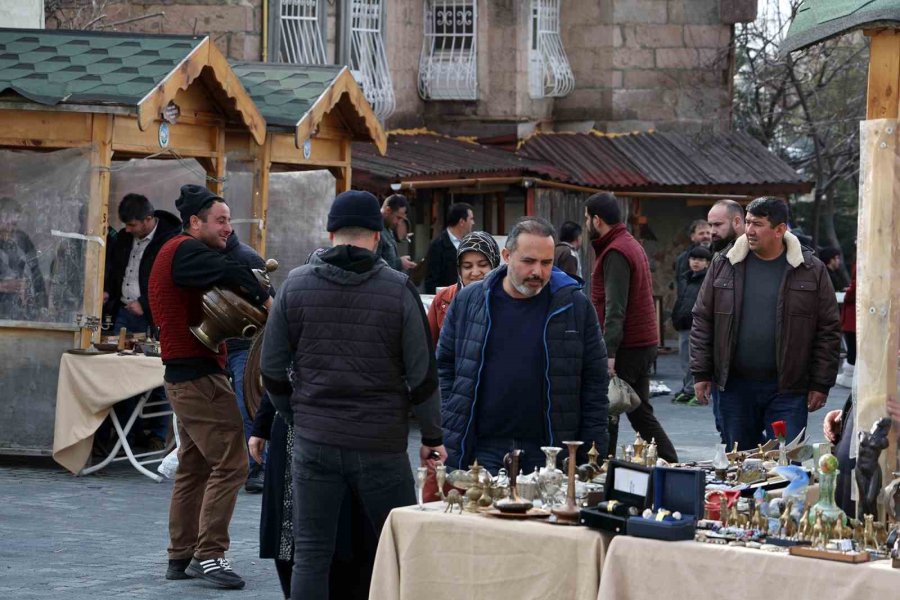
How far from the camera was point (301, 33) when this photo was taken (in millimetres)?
21156

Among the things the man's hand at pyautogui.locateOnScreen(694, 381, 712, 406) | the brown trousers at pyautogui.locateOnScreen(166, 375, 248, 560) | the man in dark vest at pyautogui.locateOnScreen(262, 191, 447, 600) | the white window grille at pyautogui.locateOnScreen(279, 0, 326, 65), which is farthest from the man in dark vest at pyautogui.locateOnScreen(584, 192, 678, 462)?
the white window grille at pyautogui.locateOnScreen(279, 0, 326, 65)

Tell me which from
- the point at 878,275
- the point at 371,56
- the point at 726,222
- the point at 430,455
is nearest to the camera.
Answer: the point at 878,275

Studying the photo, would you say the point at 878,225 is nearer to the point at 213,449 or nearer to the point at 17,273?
the point at 213,449

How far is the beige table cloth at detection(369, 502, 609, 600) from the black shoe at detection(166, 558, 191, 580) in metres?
2.46

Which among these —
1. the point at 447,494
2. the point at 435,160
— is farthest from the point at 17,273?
the point at 435,160

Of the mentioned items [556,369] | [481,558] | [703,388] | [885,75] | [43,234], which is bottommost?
[481,558]

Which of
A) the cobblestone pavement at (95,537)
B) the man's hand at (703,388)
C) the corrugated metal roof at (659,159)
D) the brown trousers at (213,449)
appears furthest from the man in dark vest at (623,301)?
the corrugated metal roof at (659,159)

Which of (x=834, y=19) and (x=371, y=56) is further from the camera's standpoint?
(x=371, y=56)

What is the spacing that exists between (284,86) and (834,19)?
9143mm

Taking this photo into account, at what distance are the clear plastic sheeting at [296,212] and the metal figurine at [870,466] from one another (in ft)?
33.6

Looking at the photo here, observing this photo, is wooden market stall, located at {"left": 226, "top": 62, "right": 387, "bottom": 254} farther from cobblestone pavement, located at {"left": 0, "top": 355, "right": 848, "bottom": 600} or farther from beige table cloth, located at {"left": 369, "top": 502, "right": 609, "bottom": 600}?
beige table cloth, located at {"left": 369, "top": 502, "right": 609, "bottom": 600}

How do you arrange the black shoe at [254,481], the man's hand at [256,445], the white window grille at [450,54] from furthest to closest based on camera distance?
the white window grille at [450,54]
the black shoe at [254,481]
the man's hand at [256,445]

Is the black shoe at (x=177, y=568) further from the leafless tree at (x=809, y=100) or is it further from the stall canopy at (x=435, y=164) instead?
the leafless tree at (x=809, y=100)

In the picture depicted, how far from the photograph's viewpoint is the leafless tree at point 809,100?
27031 mm
